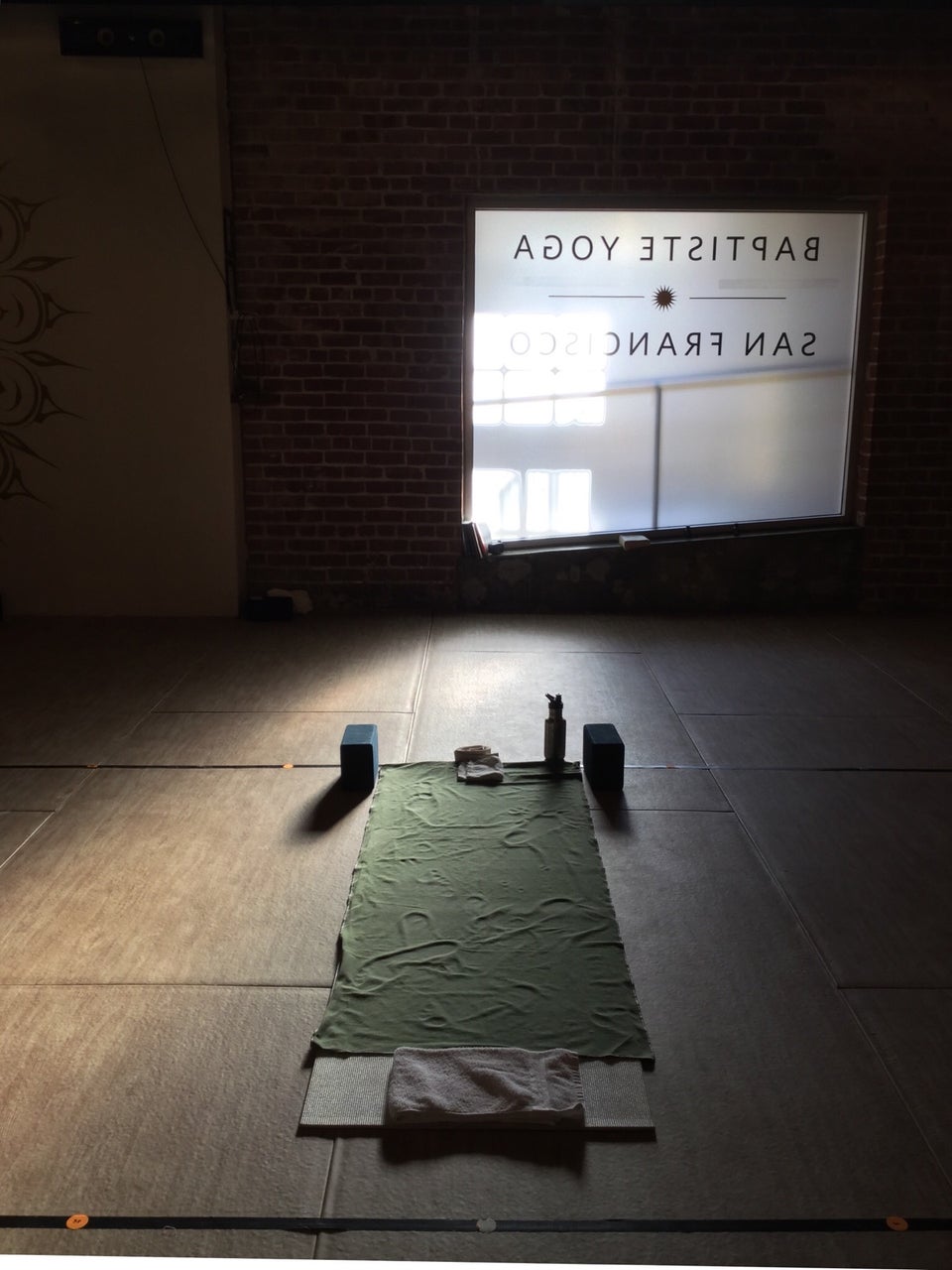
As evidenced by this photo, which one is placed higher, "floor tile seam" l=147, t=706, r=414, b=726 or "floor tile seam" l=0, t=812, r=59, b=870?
"floor tile seam" l=147, t=706, r=414, b=726

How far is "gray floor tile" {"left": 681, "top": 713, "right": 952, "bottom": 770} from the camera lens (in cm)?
395

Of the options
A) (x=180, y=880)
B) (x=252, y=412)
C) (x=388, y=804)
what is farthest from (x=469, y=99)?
(x=180, y=880)

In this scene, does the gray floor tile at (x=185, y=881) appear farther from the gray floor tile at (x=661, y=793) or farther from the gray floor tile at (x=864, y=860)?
the gray floor tile at (x=864, y=860)

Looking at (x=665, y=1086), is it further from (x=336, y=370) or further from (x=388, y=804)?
(x=336, y=370)

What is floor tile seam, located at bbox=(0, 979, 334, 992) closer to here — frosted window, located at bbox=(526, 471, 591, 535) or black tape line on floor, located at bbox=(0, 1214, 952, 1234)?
black tape line on floor, located at bbox=(0, 1214, 952, 1234)

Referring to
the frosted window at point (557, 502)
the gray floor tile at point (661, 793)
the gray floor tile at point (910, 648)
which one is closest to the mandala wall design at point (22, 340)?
the frosted window at point (557, 502)

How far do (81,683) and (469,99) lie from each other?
145 inches

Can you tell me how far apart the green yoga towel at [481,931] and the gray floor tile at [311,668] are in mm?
1059

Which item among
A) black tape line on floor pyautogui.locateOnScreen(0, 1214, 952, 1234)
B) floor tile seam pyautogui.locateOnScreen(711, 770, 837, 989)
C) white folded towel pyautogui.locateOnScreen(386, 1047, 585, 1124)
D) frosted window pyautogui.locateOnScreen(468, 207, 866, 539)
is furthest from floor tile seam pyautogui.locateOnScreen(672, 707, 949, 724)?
black tape line on floor pyautogui.locateOnScreen(0, 1214, 952, 1234)

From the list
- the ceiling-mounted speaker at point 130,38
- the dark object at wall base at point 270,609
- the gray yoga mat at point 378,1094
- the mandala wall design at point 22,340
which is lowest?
the gray yoga mat at point 378,1094

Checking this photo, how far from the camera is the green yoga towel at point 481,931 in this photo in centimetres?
232

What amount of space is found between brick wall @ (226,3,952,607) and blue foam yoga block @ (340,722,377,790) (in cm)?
273

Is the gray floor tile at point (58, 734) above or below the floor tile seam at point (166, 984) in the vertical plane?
above

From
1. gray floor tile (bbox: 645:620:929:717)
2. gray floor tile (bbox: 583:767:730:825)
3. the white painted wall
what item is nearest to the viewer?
gray floor tile (bbox: 583:767:730:825)
